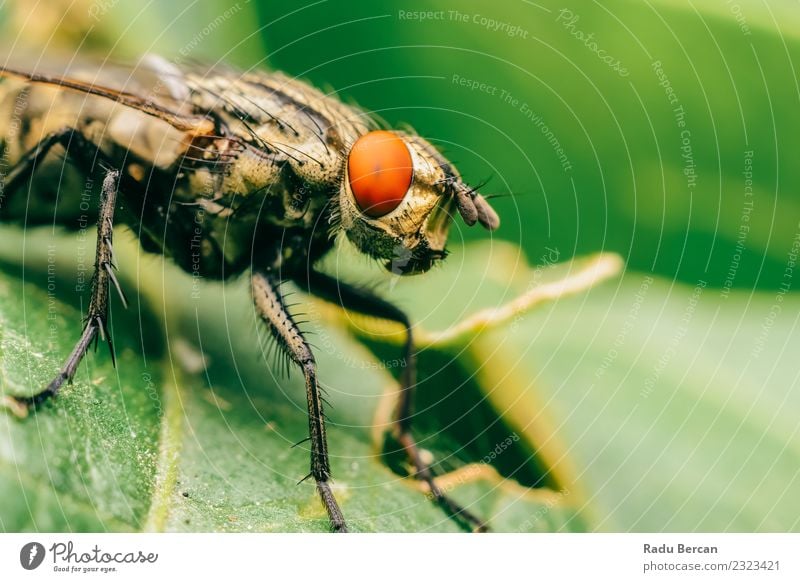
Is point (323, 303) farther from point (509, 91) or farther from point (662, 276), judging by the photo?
point (662, 276)

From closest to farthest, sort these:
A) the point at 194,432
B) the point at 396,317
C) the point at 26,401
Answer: the point at 26,401
the point at 194,432
the point at 396,317

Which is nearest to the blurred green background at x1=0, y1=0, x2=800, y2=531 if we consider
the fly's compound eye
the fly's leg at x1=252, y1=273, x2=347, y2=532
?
the fly's leg at x1=252, y1=273, x2=347, y2=532

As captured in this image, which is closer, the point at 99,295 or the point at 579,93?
the point at 99,295

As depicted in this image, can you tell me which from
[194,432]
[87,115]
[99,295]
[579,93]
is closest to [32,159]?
[87,115]

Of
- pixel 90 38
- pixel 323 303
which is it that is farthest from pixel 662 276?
pixel 90 38
